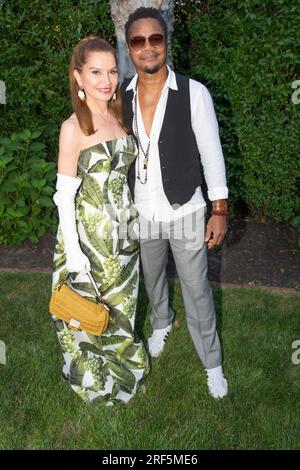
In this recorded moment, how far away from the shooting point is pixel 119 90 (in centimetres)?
298

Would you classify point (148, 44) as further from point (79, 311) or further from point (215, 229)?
point (79, 311)

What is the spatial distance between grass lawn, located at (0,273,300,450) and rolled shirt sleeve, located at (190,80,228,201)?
51.7 inches

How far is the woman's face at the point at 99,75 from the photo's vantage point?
8.91ft

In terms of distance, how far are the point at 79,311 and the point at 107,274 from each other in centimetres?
27

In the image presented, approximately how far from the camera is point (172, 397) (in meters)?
3.39

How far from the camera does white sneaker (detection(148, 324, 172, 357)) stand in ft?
12.6

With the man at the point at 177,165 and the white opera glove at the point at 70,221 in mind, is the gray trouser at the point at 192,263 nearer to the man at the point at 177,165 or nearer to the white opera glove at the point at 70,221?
the man at the point at 177,165

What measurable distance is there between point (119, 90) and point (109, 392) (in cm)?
183

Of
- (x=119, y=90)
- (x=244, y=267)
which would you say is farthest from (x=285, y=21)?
(x=119, y=90)

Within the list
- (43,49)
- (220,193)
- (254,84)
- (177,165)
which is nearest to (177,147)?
(177,165)

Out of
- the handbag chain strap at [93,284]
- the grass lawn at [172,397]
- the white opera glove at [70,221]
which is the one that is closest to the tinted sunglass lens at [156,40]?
the white opera glove at [70,221]

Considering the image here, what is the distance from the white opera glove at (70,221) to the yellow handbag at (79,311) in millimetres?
132

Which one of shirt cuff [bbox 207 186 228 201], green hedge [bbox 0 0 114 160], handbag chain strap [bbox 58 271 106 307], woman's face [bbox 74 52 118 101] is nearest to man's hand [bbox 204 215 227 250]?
shirt cuff [bbox 207 186 228 201]

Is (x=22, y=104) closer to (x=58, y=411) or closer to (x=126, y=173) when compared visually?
(x=126, y=173)
